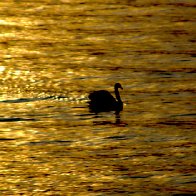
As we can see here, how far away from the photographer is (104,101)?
33938mm

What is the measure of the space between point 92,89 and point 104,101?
7.17 ft

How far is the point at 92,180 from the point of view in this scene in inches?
983

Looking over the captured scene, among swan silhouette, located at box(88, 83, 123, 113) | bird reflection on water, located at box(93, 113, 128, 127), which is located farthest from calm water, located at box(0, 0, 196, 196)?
swan silhouette, located at box(88, 83, 123, 113)

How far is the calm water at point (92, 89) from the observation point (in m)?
25.4

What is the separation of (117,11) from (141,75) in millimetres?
13263

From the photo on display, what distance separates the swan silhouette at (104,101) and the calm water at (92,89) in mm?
322

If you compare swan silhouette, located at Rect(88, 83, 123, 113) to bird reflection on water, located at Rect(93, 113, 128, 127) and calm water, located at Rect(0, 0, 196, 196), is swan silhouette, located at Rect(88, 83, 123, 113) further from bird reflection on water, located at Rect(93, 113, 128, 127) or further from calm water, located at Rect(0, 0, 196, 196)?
bird reflection on water, located at Rect(93, 113, 128, 127)

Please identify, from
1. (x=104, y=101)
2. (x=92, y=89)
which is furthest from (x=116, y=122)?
(x=92, y=89)

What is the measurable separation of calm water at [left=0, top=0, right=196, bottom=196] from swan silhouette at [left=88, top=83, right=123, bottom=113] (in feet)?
1.06

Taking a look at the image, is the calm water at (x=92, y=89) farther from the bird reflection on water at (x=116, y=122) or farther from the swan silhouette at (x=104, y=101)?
the swan silhouette at (x=104, y=101)

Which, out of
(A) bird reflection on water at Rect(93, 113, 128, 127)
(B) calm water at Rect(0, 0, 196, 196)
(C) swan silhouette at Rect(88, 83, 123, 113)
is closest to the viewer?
(B) calm water at Rect(0, 0, 196, 196)

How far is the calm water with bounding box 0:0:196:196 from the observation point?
83.3 feet

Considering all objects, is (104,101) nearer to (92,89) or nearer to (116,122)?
(92,89)

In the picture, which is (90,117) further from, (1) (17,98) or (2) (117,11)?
(2) (117,11)
